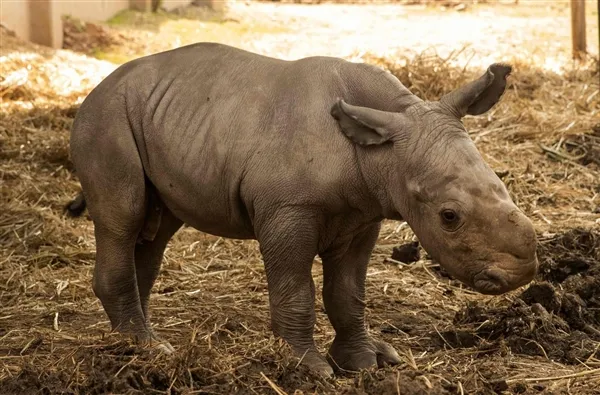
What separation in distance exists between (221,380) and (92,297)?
104 inches

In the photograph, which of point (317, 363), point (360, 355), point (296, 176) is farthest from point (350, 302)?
point (296, 176)

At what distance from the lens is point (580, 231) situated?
7973mm

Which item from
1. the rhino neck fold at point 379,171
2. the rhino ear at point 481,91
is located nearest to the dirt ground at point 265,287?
the rhino neck fold at point 379,171

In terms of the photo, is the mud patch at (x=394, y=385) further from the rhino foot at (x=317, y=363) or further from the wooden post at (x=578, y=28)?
the wooden post at (x=578, y=28)

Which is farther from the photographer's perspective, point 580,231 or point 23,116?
point 23,116

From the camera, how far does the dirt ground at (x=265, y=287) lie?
5.22 meters

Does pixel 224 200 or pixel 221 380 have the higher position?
pixel 224 200

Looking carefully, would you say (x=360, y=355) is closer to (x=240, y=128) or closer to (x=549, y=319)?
(x=549, y=319)

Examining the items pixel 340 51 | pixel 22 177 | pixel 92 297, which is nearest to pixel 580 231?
pixel 92 297

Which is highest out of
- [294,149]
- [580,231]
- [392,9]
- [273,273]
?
[294,149]

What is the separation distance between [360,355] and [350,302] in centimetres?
28

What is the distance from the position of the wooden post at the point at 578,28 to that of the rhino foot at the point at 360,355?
9408mm

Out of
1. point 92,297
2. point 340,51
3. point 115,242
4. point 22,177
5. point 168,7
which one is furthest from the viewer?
point 168,7

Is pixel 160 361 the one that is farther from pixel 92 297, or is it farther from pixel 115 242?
pixel 92 297
